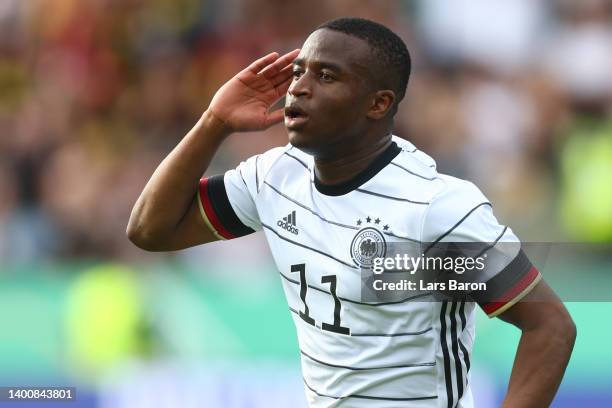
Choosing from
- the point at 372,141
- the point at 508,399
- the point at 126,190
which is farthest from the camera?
the point at 126,190

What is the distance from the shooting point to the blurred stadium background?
7258 millimetres

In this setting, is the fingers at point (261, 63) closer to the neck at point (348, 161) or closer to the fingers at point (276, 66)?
the fingers at point (276, 66)

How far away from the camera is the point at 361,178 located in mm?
3986

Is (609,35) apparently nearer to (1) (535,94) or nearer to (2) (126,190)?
(1) (535,94)

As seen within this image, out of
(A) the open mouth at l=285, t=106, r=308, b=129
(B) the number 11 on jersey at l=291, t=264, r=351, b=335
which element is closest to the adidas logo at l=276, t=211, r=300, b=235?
(B) the number 11 on jersey at l=291, t=264, r=351, b=335

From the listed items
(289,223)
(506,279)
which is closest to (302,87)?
(289,223)

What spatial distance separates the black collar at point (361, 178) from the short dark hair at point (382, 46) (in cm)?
21

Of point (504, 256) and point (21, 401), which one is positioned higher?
point (504, 256)

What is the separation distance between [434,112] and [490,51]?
95 centimetres

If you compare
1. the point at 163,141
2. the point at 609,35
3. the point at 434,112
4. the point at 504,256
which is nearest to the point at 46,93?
the point at 163,141

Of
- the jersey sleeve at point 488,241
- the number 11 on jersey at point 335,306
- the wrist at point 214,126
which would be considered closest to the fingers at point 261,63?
the wrist at point 214,126

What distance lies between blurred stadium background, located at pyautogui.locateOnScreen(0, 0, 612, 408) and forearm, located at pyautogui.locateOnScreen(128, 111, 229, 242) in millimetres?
2731

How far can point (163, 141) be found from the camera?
9969mm

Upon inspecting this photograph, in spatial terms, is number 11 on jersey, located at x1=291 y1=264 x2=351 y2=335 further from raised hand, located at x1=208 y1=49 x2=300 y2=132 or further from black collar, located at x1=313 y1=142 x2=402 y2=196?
raised hand, located at x1=208 y1=49 x2=300 y2=132
